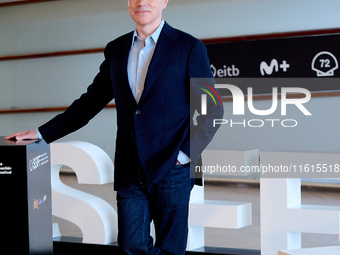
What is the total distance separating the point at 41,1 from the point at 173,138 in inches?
175

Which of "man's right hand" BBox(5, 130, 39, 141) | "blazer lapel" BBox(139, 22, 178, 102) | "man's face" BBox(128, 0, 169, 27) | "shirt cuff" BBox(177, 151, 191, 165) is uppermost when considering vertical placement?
"man's face" BBox(128, 0, 169, 27)

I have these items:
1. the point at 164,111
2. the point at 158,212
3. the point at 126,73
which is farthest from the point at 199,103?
the point at 158,212

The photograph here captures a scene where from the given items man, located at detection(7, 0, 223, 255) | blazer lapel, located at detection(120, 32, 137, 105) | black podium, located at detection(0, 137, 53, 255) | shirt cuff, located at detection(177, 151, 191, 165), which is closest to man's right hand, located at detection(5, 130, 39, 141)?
man, located at detection(7, 0, 223, 255)

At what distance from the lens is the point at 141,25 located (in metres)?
1.52

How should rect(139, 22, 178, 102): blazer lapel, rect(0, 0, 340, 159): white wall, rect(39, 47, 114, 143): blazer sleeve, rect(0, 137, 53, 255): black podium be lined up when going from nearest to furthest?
rect(0, 137, 53, 255): black podium, rect(139, 22, 178, 102): blazer lapel, rect(39, 47, 114, 143): blazer sleeve, rect(0, 0, 340, 159): white wall

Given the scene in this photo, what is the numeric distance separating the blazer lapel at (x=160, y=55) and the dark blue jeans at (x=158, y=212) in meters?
0.31

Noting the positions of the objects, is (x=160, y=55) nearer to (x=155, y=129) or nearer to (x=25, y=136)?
(x=155, y=129)

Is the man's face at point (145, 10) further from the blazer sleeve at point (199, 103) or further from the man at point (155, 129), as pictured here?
the blazer sleeve at point (199, 103)

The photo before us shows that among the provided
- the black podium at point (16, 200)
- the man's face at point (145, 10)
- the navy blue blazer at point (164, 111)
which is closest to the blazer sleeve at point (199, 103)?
the navy blue blazer at point (164, 111)

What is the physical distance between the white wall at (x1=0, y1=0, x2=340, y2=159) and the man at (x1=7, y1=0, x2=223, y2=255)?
305 centimetres

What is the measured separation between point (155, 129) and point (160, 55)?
0.82 feet

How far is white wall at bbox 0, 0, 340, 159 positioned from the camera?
4383 mm

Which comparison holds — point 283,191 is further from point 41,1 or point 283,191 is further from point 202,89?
point 41,1

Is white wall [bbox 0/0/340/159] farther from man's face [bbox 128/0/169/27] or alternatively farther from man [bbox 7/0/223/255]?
man's face [bbox 128/0/169/27]
